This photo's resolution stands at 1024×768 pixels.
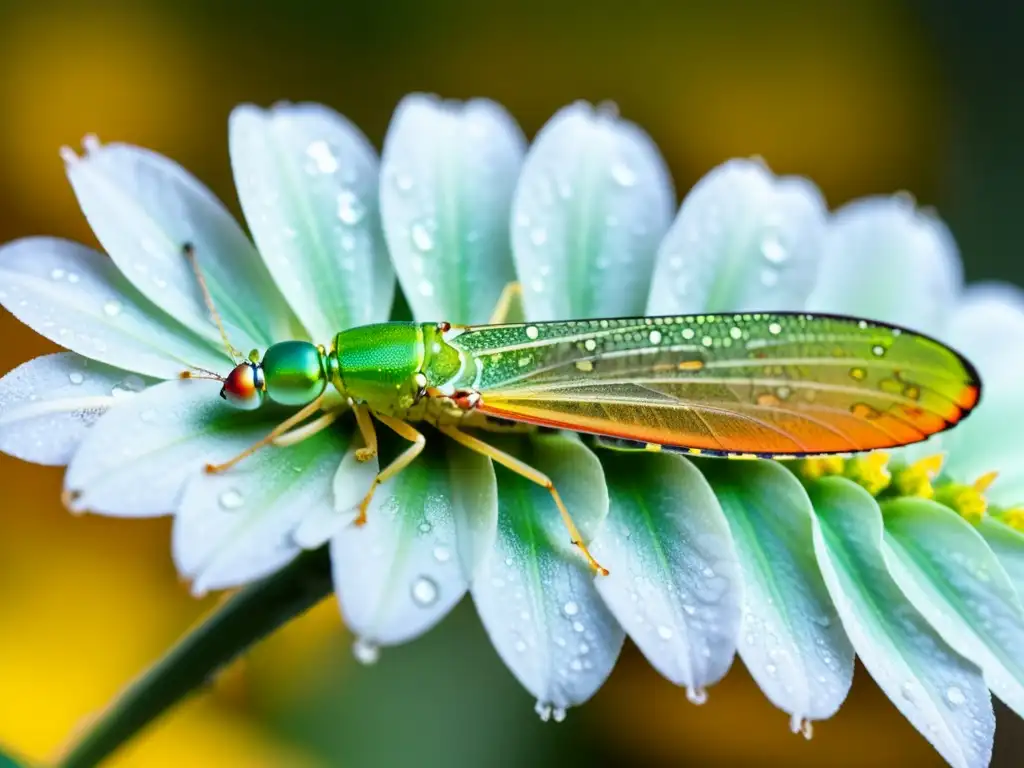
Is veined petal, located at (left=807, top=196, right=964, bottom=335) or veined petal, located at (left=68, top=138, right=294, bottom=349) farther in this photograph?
veined petal, located at (left=807, top=196, right=964, bottom=335)

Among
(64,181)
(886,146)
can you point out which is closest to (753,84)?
(886,146)

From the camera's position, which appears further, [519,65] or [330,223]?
[519,65]

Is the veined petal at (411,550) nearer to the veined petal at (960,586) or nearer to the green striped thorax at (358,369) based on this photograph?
the green striped thorax at (358,369)

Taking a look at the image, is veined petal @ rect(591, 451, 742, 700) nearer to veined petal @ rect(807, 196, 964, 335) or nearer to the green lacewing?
the green lacewing

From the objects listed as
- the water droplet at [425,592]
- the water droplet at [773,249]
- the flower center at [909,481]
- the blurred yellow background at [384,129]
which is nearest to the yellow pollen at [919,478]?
the flower center at [909,481]

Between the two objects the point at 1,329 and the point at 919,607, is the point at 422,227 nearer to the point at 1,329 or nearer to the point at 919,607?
the point at 919,607

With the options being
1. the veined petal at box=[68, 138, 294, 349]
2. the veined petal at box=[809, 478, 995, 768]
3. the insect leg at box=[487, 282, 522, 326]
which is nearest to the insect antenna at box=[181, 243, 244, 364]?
the veined petal at box=[68, 138, 294, 349]

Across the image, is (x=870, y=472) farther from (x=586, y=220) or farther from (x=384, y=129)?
(x=384, y=129)
